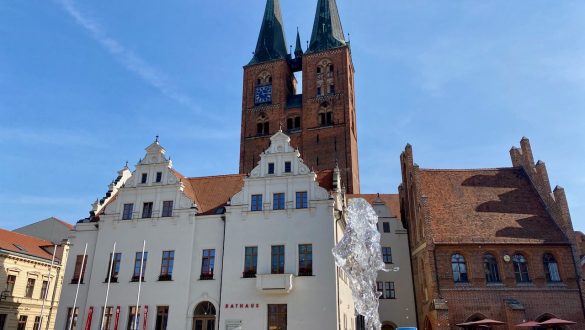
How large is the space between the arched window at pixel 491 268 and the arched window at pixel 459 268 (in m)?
1.38

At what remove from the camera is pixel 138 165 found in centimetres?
3080

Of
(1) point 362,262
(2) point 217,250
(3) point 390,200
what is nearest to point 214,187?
(2) point 217,250

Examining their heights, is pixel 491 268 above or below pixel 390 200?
below

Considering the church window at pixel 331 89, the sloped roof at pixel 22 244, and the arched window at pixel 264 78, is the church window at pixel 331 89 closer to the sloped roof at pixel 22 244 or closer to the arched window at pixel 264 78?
the arched window at pixel 264 78

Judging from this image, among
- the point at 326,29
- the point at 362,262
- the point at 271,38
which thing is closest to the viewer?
the point at 362,262

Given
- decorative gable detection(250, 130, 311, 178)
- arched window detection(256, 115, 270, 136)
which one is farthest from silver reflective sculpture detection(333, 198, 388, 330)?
arched window detection(256, 115, 270, 136)

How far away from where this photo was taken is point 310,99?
6297cm

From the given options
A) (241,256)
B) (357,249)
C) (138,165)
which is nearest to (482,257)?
(357,249)

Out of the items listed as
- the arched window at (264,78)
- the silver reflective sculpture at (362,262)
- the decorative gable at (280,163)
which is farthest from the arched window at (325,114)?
the silver reflective sculpture at (362,262)

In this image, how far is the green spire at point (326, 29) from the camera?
218 feet

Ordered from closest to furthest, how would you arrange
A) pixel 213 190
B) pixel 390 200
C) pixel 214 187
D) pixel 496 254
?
pixel 496 254 < pixel 213 190 < pixel 214 187 < pixel 390 200

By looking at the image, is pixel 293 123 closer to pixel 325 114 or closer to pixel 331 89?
pixel 325 114

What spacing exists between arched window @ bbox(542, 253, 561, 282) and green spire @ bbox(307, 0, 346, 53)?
4399cm

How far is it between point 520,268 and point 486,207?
16.3 feet
